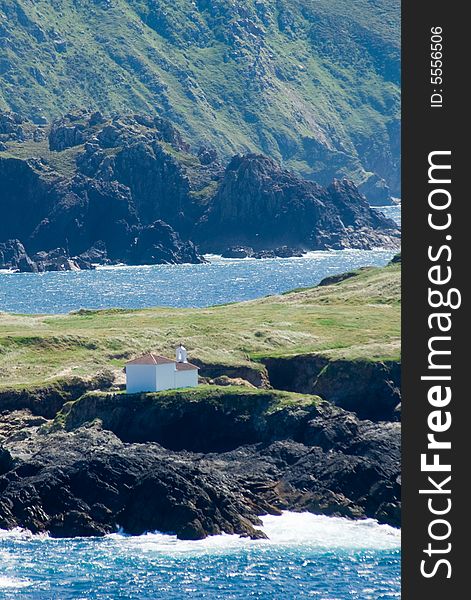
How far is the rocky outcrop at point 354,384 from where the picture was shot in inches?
3521

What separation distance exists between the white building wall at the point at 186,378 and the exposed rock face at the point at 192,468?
2.82 meters

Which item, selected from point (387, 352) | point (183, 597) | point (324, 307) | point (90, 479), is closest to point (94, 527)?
point (90, 479)

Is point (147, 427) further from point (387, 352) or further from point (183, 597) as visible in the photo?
point (183, 597)

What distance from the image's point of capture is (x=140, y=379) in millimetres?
86562

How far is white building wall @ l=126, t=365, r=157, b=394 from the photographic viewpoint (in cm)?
8631

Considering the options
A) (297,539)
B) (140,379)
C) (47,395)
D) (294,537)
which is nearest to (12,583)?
(297,539)

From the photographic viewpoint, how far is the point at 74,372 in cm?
9456

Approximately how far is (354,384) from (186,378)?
33.8 feet

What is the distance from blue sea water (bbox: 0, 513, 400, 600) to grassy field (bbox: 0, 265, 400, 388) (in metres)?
25.5

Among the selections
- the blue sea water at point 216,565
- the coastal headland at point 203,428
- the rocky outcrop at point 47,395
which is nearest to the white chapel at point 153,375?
the coastal headland at point 203,428

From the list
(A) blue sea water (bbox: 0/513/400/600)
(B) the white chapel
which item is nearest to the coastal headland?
(B) the white chapel

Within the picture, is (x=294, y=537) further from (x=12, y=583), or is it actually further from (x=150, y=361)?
(x=150, y=361)

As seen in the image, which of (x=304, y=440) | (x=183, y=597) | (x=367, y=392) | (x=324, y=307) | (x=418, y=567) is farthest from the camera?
(x=324, y=307)

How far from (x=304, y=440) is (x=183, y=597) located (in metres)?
23.2
